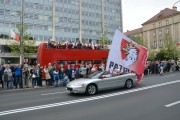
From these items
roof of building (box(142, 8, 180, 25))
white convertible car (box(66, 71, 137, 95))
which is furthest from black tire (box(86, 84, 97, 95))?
roof of building (box(142, 8, 180, 25))

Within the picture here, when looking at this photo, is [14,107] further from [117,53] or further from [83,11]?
[83,11]

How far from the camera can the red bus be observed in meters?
22.5

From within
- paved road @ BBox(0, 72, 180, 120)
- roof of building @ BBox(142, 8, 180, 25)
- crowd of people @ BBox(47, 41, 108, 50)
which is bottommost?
paved road @ BBox(0, 72, 180, 120)

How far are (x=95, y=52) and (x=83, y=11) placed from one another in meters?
44.2

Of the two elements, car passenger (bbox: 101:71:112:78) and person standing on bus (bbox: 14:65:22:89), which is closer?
car passenger (bbox: 101:71:112:78)

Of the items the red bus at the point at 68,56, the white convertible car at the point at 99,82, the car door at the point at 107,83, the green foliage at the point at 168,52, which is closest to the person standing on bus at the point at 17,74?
the red bus at the point at 68,56

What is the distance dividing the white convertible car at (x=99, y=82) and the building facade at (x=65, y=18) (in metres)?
44.5

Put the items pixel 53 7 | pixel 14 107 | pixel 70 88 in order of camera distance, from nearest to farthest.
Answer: pixel 14 107, pixel 70 88, pixel 53 7

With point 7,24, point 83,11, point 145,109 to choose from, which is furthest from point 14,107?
point 83,11

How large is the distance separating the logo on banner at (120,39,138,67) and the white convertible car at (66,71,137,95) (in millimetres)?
1133

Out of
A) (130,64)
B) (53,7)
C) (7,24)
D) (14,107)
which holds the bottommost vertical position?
(14,107)

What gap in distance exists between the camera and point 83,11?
68438 mm

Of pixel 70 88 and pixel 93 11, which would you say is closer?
pixel 70 88

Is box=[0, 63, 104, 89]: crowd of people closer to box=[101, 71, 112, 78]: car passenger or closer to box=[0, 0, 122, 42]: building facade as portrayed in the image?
box=[101, 71, 112, 78]: car passenger
